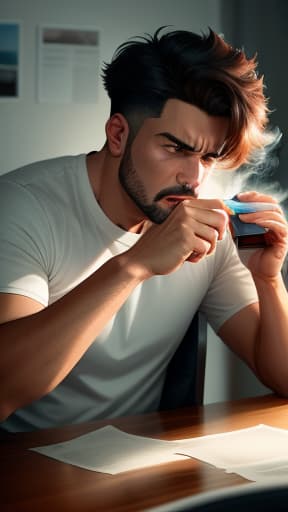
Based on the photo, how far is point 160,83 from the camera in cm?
158

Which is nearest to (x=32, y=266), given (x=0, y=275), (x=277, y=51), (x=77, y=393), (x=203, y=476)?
(x=0, y=275)

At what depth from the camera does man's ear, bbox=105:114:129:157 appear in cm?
162

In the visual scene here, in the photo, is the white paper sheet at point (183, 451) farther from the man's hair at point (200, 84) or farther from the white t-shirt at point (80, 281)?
the man's hair at point (200, 84)

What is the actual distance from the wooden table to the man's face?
1.55 feet

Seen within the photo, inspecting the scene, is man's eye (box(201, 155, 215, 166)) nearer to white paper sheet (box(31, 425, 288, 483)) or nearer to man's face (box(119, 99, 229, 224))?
man's face (box(119, 99, 229, 224))

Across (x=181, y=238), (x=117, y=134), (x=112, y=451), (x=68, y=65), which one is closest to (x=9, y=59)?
(x=68, y=65)

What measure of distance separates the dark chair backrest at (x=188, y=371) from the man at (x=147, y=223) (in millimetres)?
25

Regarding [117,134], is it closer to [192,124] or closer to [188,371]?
[192,124]

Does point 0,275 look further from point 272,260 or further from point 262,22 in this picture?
point 262,22

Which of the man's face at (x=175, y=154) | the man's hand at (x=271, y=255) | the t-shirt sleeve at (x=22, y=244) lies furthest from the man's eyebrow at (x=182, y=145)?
the t-shirt sleeve at (x=22, y=244)

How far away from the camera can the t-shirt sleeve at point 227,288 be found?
1760mm

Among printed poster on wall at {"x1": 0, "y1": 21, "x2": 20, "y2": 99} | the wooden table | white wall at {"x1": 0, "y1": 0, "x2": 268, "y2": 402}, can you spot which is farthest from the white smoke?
the wooden table

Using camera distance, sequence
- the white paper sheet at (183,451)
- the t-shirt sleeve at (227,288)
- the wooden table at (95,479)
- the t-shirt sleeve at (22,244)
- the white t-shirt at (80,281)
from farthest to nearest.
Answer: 1. the t-shirt sleeve at (227,288)
2. the white t-shirt at (80,281)
3. the t-shirt sleeve at (22,244)
4. the white paper sheet at (183,451)
5. the wooden table at (95,479)

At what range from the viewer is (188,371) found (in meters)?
1.67
